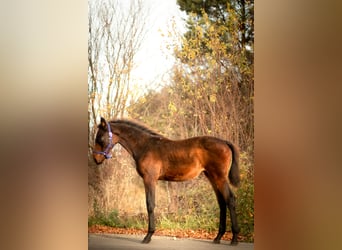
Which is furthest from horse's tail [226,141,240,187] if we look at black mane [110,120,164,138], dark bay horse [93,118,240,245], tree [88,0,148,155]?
tree [88,0,148,155]

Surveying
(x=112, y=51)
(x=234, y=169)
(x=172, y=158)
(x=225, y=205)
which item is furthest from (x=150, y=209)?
(x=112, y=51)

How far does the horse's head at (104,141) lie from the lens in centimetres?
271

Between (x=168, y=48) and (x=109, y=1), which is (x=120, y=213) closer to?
(x=168, y=48)

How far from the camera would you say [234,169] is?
8.40 ft

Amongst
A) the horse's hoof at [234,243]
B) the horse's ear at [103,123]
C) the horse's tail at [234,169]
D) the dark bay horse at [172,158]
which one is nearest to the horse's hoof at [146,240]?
the dark bay horse at [172,158]

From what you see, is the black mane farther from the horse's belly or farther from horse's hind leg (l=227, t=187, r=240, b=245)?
horse's hind leg (l=227, t=187, r=240, b=245)

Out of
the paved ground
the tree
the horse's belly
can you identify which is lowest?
the paved ground

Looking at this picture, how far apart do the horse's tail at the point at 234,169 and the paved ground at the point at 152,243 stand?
0.36 m

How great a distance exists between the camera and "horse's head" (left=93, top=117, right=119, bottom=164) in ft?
8.91

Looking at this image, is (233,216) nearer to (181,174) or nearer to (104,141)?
(181,174)
